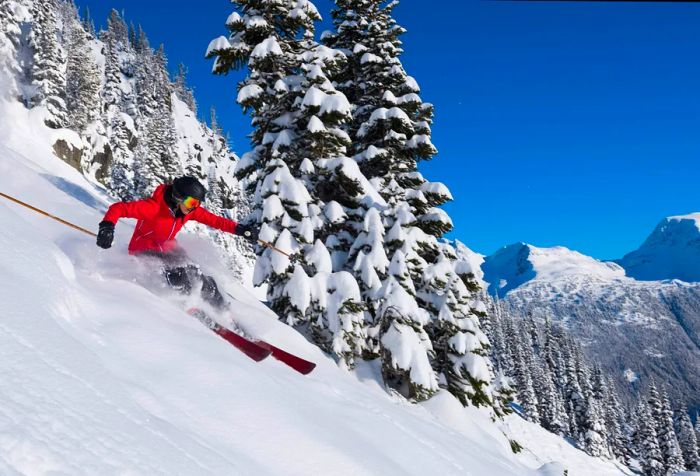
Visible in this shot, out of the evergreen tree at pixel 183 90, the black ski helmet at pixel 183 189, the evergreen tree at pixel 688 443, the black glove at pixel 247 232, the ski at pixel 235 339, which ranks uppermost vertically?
the evergreen tree at pixel 183 90

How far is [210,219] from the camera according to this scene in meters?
8.02

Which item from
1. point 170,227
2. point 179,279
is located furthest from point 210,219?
point 179,279

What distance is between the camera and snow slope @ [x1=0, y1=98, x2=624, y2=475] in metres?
2.01

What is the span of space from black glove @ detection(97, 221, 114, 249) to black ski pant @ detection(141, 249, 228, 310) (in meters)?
0.80

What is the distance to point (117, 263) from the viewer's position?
6.17m

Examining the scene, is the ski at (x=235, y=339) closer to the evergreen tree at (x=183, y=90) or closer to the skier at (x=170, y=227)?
the skier at (x=170, y=227)

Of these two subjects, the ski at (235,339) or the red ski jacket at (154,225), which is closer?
the ski at (235,339)

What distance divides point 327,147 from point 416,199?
11.8ft

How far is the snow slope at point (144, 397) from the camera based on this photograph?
6.59ft

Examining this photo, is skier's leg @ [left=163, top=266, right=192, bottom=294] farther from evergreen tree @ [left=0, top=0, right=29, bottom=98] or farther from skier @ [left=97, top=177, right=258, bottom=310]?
evergreen tree @ [left=0, top=0, right=29, bottom=98]

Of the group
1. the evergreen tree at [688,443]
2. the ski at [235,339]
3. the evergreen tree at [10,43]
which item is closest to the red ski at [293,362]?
the ski at [235,339]

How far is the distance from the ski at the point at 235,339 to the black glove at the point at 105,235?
1.37 metres

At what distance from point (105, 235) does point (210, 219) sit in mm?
2296

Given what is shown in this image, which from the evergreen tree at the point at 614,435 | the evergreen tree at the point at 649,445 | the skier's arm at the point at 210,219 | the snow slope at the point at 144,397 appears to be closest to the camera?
the snow slope at the point at 144,397
